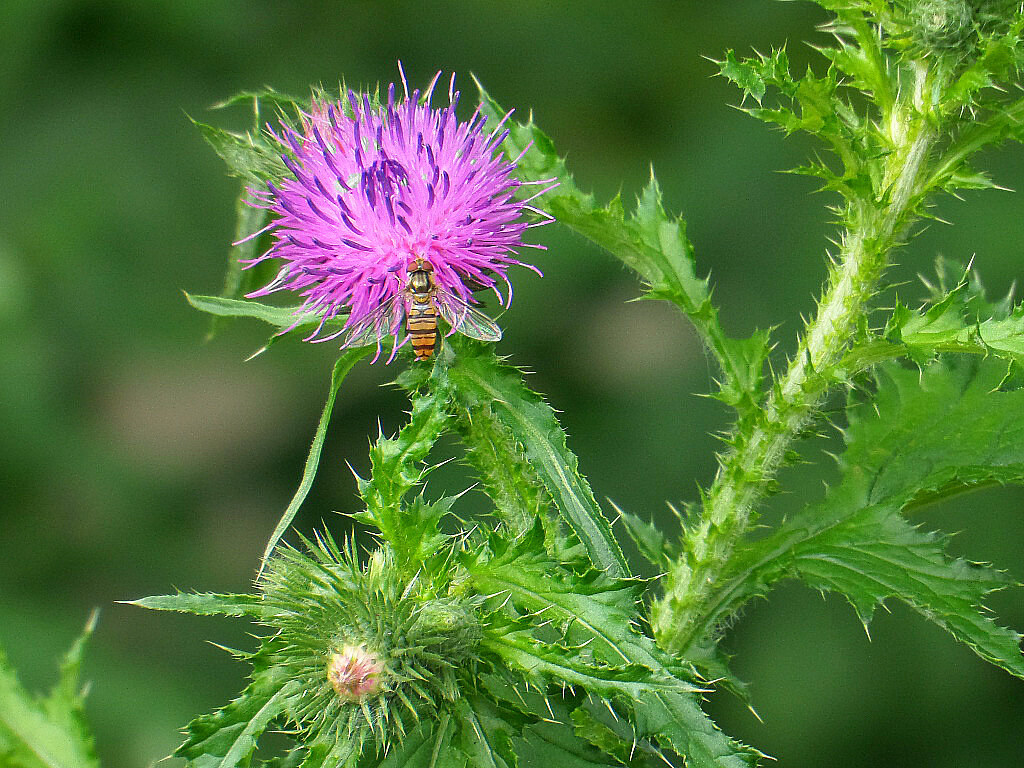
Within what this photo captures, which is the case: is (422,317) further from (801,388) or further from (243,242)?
(801,388)

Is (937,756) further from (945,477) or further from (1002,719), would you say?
(945,477)

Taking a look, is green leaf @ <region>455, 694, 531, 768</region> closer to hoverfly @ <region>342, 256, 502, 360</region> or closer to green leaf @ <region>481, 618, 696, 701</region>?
green leaf @ <region>481, 618, 696, 701</region>

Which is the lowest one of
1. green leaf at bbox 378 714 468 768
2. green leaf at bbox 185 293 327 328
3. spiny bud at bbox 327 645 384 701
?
green leaf at bbox 378 714 468 768

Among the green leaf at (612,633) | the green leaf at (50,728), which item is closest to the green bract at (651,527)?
the green leaf at (612,633)

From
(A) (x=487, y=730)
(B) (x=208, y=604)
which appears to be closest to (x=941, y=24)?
(A) (x=487, y=730)

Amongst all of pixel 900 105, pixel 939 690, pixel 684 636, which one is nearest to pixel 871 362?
pixel 900 105

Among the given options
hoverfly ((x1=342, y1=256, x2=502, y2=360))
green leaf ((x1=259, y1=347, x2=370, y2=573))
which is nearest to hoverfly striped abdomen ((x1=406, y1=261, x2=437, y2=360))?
hoverfly ((x1=342, y1=256, x2=502, y2=360))
